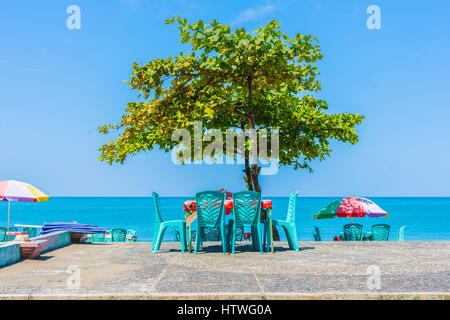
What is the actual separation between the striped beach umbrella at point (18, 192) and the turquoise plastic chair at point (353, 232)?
9.29 meters

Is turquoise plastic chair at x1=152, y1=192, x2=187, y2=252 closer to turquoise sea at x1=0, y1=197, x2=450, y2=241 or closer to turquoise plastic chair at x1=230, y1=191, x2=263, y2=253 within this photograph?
turquoise plastic chair at x1=230, y1=191, x2=263, y2=253

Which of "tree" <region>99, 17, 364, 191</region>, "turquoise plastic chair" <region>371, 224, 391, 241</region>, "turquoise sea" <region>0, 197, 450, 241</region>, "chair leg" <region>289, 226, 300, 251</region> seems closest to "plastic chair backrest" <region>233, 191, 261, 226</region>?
"chair leg" <region>289, 226, 300, 251</region>

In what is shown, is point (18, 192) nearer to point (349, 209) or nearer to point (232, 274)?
point (232, 274)

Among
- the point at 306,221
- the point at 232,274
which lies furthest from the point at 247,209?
the point at 306,221

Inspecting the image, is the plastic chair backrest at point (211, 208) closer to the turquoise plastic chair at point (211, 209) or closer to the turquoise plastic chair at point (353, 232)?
the turquoise plastic chair at point (211, 209)

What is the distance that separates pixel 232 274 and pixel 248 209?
7.49 ft

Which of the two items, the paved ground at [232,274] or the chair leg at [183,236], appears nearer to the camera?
the paved ground at [232,274]

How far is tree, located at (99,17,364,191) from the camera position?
957cm

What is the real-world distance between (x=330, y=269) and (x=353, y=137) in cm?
721

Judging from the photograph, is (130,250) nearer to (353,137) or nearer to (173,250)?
(173,250)

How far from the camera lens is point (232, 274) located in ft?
18.1

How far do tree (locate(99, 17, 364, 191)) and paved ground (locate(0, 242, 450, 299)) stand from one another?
12.0 ft

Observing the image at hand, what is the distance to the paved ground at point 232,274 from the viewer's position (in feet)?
14.0

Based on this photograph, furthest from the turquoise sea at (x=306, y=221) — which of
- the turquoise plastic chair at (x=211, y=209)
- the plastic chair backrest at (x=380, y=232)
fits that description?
the turquoise plastic chair at (x=211, y=209)
